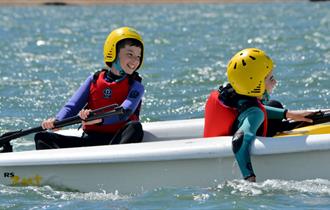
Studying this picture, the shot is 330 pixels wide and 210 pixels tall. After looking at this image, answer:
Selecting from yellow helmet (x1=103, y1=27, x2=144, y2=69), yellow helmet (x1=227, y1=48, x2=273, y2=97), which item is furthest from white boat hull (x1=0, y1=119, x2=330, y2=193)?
yellow helmet (x1=103, y1=27, x2=144, y2=69)

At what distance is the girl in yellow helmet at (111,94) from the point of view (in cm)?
705

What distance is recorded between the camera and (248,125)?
6410 millimetres

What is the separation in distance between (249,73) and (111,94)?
3.75ft

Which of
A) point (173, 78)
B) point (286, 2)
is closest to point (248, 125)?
point (173, 78)

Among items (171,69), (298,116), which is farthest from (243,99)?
(171,69)

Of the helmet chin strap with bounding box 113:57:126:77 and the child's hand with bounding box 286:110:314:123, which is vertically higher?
the helmet chin strap with bounding box 113:57:126:77

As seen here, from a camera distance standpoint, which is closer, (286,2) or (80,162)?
(80,162)

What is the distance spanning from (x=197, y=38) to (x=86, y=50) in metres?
2.83

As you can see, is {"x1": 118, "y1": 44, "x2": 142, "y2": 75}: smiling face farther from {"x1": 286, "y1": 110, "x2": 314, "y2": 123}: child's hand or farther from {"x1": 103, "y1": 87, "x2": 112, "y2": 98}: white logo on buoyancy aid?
{"x1": 286, "y1": 110, "x2": 314, "y2": 123}: child's hand

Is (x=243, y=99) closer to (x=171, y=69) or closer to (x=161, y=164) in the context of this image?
(x=161, y=164)

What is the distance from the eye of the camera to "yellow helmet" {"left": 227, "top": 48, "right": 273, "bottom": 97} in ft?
21.4

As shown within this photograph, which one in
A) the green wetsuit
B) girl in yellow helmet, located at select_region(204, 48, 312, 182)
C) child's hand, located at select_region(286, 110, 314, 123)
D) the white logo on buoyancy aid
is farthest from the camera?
the white logo on buoyancy aid

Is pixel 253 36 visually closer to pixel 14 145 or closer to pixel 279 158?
pixel 14 145

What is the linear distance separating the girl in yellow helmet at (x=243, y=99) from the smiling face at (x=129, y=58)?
699 mm
